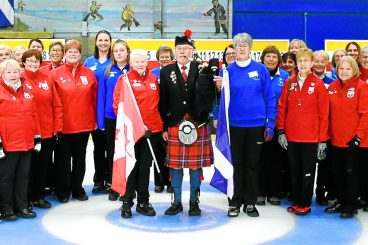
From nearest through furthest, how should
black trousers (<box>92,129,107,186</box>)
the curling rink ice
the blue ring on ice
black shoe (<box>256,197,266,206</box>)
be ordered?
the curling rink ice
the blue ring on ice
black shoe (<box>256,197,266,206</box>)
black trousers (<box>92,129,107,186</box>)

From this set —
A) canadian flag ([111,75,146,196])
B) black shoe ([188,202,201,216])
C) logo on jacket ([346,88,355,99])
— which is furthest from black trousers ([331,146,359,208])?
canadian flag ([111,75,146,196])

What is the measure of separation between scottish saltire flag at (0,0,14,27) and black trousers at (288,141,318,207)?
Answer: 1138 centimetres

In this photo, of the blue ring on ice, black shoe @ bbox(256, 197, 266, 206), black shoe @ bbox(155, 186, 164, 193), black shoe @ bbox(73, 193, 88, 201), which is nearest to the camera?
the blue ring on ice

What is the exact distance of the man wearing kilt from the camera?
4.22 m

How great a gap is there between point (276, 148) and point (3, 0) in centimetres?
1132

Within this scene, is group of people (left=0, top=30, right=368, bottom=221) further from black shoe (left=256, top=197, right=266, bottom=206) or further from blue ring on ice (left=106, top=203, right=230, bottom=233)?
black shoe (left=256, top=197, right=266, bottom=206)

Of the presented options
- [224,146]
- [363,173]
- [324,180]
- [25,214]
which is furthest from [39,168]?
[363,173]

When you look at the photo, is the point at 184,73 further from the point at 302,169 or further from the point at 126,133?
the point at 302,169

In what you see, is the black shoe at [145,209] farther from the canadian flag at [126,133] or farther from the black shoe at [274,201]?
the black shoe at [274,201]

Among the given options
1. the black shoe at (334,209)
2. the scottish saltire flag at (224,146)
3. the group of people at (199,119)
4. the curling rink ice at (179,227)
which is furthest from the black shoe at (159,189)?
the black shoe at (334,209)

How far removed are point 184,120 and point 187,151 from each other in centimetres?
28

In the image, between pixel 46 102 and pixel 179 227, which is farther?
pixel 46 102

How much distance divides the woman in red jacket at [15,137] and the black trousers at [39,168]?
0.88 ft

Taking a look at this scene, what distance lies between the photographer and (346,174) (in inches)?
172
